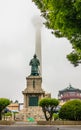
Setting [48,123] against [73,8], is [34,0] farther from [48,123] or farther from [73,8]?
[48,123]

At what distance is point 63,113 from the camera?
4872 centimetres

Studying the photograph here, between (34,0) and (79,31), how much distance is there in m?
4.60

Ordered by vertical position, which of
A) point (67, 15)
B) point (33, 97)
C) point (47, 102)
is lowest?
point (67, 15)

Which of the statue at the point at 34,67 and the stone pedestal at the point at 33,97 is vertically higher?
the statue at the point at 34,67

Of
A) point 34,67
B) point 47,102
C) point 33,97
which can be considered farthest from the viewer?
point 34,67

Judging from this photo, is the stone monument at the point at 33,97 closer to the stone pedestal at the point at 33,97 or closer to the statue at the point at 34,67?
the stone pedestal at the point at 33,97

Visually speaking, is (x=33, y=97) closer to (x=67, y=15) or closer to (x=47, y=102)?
(x=47, y=102)

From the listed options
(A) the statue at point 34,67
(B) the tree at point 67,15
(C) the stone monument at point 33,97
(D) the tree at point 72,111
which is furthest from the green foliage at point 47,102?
(B) the tree at point 67,15

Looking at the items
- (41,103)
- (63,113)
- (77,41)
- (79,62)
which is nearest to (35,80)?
(41,103)

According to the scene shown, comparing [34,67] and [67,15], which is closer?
[67,15]

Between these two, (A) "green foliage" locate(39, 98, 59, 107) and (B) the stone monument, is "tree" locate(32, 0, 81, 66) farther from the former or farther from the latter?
(B) the stone monument

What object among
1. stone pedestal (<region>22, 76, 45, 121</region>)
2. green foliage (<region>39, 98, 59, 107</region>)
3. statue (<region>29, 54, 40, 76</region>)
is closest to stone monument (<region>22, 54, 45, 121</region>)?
stone pedestal (<region>22, 76, 45, 121</region>)

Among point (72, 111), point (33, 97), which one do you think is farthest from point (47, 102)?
point (33, 97)

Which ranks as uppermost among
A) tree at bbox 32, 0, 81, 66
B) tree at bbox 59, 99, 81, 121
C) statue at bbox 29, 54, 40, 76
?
statue at bbox 29, 54, 40, 76
